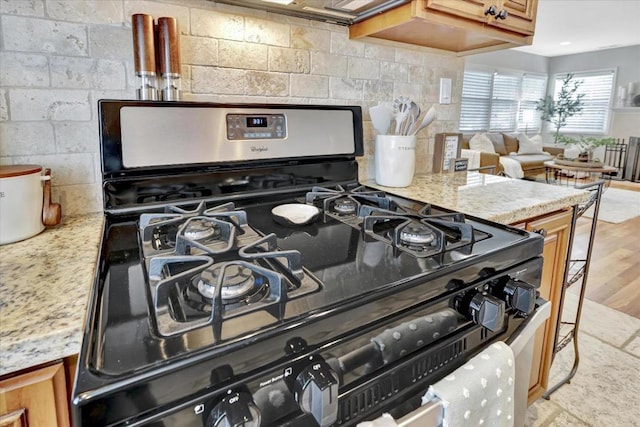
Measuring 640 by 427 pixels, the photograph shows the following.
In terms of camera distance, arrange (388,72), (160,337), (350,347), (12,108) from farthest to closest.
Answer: (388,72)
(12,108)
(350,347)
(160,337)

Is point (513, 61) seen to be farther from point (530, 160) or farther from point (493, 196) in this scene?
point (493, 196)

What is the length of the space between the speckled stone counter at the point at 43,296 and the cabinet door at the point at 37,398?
0.10ft

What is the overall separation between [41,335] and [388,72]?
4.76 feet

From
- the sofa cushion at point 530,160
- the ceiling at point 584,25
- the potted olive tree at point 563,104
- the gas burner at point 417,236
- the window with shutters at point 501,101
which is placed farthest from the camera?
the potted olive tree at point 563,104

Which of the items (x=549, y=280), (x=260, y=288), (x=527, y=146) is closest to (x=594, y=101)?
(x=527, y=146)

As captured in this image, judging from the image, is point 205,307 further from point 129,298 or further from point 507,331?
point 507,331

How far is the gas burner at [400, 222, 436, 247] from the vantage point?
30.9 inches

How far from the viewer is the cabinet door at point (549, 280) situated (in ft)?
4.17

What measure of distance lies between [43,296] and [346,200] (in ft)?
2.39

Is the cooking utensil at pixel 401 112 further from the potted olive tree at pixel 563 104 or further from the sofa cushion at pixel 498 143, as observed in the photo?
the potted olive tree at pixel 563 104

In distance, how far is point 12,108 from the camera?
93 cm

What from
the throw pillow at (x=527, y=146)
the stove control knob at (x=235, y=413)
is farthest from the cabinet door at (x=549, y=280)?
the throw pillow at (x=527, y=146)

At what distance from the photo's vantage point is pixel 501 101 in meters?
7.32

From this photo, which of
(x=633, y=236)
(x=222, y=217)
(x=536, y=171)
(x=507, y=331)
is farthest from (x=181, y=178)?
(x=536, y=171)
